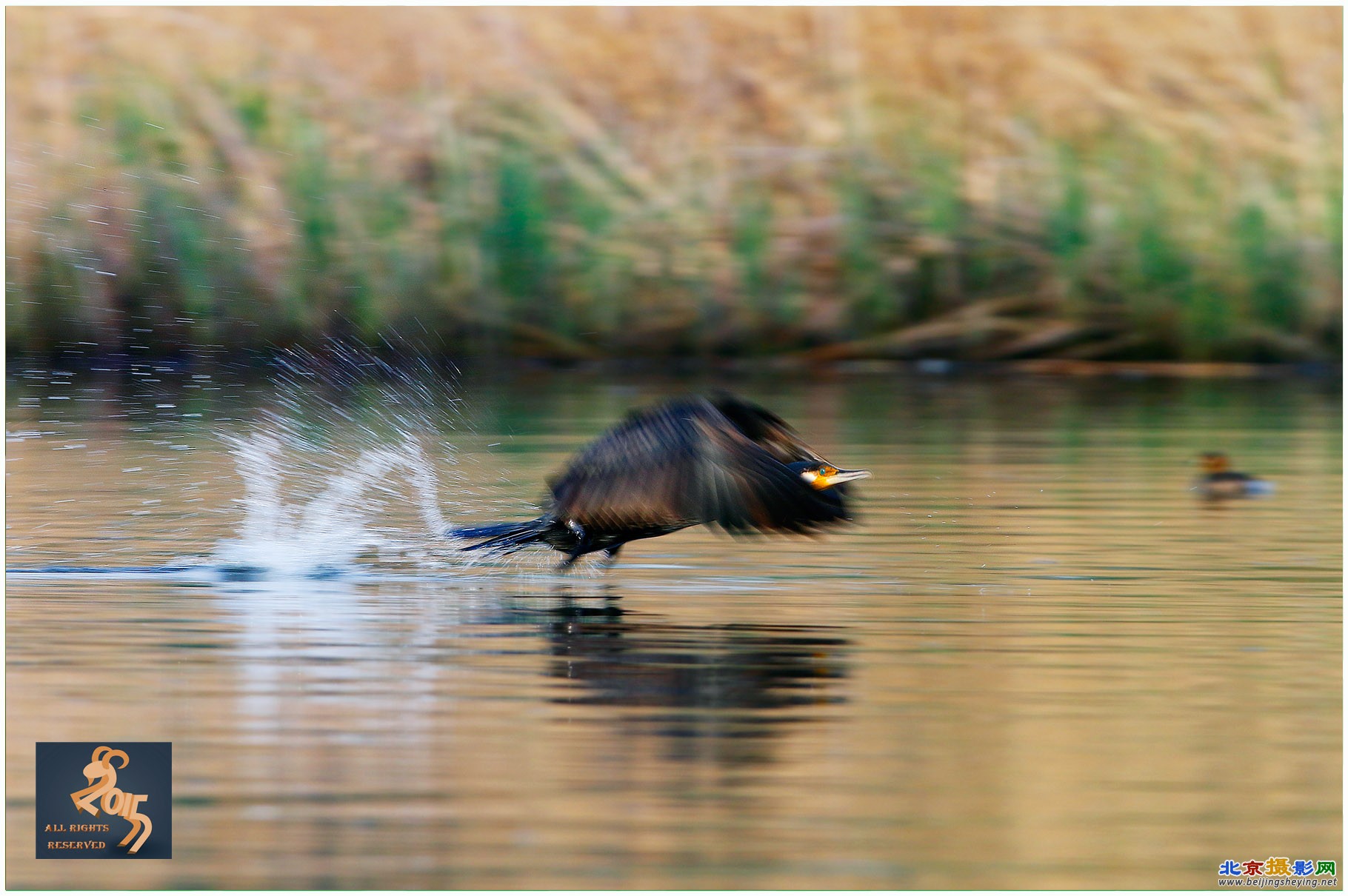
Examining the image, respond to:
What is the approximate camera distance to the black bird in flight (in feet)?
21.2

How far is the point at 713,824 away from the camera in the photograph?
4539 mm

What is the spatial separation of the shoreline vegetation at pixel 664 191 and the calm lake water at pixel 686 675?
461 centimetres

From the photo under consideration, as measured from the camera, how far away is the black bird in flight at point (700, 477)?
6.46 meters

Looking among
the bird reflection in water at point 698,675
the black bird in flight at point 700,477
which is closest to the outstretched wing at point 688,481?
the black bird in flight at point 700,477

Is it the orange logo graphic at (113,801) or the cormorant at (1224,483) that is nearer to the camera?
the orange logo graphic at (113,801)

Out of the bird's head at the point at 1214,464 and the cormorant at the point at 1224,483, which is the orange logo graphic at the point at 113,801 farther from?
the bird's head at the point at 1214,464

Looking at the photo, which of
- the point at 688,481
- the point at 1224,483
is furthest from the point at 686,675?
the point at 1224,483

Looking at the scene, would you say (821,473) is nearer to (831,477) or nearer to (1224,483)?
(831,477)

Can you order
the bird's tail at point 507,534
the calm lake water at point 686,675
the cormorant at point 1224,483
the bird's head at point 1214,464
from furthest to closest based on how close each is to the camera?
the bird's head at point 1214,464 → the cormorant at point 1224,483 → the bird's tail at point 507,534 → the calm lake water at point 686,675

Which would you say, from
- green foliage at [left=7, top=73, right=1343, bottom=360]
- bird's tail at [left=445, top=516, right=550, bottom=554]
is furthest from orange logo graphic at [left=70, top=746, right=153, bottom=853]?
green foliage at [left=7, top=73, right=1343, bottom=360]

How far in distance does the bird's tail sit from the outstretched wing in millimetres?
623

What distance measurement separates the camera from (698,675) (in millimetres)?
5930

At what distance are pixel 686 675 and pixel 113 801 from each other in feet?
5.97

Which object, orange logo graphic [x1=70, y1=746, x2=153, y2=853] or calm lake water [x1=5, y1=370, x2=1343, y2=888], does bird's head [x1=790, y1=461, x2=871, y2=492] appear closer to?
calm lake water [x1=5, y1=370, x2=1343, y2=888]
